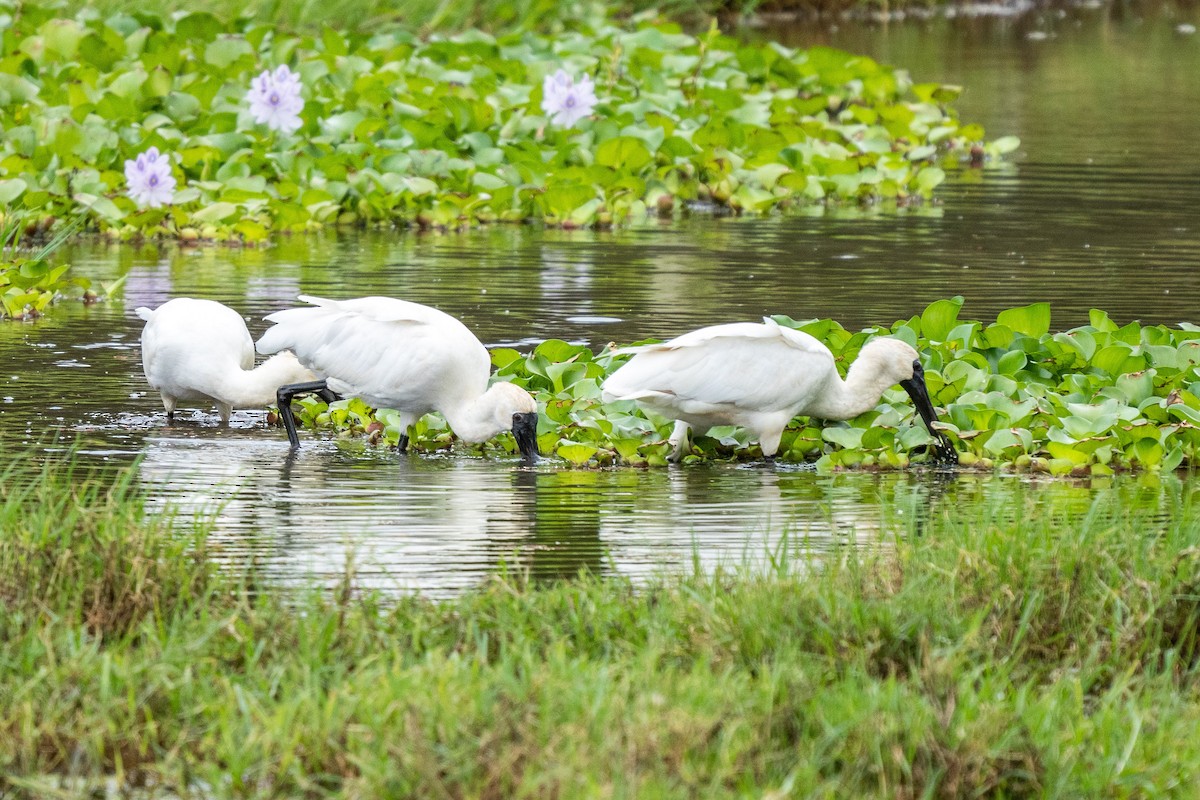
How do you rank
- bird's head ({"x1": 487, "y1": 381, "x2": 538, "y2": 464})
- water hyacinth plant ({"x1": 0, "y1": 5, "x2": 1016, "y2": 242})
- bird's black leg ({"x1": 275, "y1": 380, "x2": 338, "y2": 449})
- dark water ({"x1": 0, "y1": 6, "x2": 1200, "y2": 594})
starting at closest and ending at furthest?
dark water ({"x1": 0, "y1": 6, "x2": 1200, "y2": 594})
bird's head ({"x1": 487, "y1": 381, "x2": 538, "y2": 464})
bird's black leg ({"x1": 275, "y1": 380, "x2": 338, "y2": 449})
water hyacinth plant ({"x1": 0, "y1": 5, "x2": 1016, "y2": 242})

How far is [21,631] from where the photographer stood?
4.40m

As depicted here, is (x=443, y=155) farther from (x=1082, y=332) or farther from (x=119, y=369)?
(x=1082, y=332)

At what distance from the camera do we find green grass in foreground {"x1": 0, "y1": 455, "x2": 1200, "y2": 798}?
3.64 m

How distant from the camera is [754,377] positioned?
22.0 feet

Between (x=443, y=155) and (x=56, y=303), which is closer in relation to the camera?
(x=56, y=303)

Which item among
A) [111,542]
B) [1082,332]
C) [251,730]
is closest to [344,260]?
[1082,332]

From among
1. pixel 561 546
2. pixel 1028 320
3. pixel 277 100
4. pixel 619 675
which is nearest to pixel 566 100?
pixel 277 100

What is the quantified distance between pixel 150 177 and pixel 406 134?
2.49 m

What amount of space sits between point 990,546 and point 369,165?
334 inches

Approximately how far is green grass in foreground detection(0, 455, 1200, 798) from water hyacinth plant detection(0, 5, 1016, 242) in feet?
22.4

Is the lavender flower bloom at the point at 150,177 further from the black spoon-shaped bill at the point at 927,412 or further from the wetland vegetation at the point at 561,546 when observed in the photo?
the black spoon-shaped bill at the point at 927,412

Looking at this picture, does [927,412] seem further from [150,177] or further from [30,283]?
[150,177]

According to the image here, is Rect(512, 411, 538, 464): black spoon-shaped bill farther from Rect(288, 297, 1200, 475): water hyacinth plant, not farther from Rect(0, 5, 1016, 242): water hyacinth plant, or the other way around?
Rect(0, 5, 1016, 242): water hyacinth plant

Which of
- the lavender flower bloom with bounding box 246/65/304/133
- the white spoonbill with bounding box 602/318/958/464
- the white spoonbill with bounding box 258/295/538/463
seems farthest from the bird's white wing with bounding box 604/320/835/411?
the lavender flower bloom with bounding box 246/65/304/133
